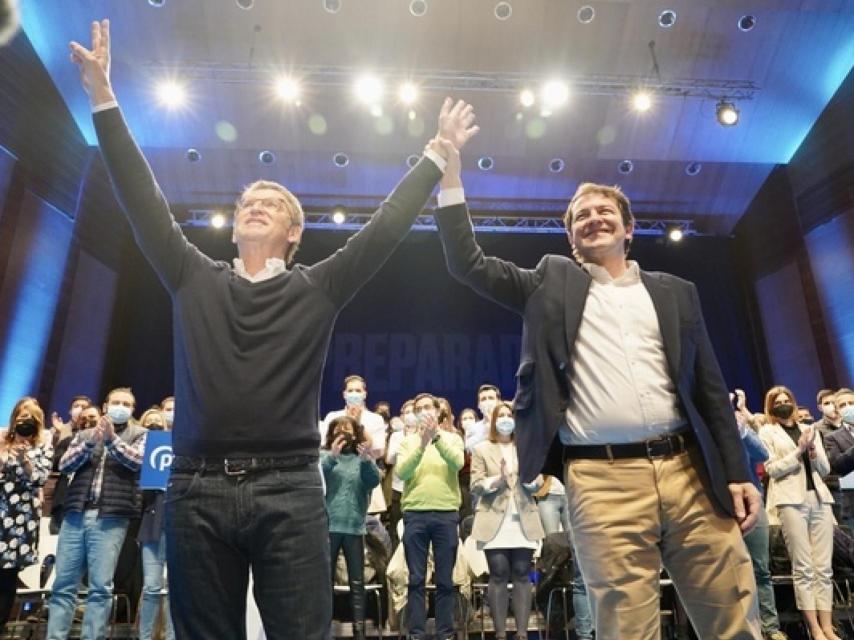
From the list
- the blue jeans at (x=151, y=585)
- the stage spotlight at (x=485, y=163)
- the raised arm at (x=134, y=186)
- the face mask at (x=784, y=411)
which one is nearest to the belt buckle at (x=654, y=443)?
the raised arm at (x=134, y=186)

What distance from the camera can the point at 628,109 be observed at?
832cm

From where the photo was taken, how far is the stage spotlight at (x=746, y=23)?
7.31 m

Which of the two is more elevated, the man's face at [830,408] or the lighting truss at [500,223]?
the lighting truss at [500,223]

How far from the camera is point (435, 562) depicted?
4.19 m

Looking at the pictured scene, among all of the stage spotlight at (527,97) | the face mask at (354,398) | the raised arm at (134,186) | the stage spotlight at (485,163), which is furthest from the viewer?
the stage spotlight at (485,163)

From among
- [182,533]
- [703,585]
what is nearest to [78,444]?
[182,533]

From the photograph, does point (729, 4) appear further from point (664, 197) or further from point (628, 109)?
point (664, 197)

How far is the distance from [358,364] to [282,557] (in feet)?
27.0

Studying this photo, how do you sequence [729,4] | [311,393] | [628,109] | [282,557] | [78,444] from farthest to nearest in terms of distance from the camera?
[628,109]
[729,4]
[78,444]
[311,393]
[282,557]

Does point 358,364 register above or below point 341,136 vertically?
below

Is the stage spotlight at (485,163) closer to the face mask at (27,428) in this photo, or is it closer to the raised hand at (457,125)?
the face mask at (27,428)

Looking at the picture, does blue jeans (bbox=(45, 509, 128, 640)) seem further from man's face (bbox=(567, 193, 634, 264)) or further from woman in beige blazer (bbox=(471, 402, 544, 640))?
man's face (bbox=(567, 193, 634, 264))

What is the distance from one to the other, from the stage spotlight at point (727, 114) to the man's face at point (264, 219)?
7501 millimetres

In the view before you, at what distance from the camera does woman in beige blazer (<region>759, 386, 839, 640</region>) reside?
13.7 feet
